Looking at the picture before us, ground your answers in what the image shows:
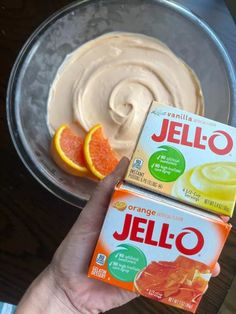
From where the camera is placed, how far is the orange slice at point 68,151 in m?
0.89

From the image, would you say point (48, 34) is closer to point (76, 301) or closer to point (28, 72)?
point (28, 72)

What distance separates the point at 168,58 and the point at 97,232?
0.41 metres

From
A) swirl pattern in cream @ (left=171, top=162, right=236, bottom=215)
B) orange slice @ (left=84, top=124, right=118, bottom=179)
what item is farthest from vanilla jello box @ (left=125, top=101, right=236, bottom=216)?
orange slice @ (left=84, top=124, right=118, bottom=179)

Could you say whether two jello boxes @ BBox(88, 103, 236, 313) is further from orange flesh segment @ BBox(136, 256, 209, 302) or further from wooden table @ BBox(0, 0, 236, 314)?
wooden table @ BBox(0, 0, 236, 314)

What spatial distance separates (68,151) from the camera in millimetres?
896

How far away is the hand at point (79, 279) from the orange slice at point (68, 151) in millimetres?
195

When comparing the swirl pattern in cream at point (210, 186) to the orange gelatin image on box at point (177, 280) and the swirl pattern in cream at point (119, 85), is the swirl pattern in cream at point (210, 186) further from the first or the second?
the swirl pattern in cream at point (119, 85)

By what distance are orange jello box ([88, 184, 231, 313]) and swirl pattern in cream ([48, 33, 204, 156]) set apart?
0.32 meters

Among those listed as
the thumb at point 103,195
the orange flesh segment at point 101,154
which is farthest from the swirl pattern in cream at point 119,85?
the thumb at point 103,195

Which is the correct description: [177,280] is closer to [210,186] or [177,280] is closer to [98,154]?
[210,186]

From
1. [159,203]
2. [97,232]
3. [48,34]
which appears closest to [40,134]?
[48,34]

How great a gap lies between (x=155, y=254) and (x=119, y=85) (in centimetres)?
41

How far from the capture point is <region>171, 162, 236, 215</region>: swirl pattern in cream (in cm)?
58

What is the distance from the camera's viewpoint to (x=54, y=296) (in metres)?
0.75
